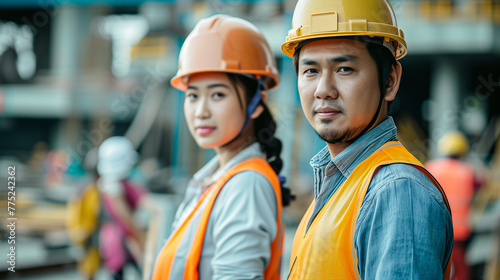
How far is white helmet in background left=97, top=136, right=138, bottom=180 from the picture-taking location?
15.7ft

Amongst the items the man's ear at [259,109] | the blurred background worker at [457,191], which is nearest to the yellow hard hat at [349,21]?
the man's ear at [259,109]

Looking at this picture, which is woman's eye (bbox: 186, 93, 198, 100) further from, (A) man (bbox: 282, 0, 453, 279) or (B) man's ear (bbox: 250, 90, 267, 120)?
(A) man (bbox: 282, 0, 453, 279)

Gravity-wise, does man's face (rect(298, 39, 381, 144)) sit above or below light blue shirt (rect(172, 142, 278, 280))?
above

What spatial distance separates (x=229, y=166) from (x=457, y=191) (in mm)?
4476

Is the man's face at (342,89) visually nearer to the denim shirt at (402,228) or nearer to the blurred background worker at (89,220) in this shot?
the denim shirt at (402,228)

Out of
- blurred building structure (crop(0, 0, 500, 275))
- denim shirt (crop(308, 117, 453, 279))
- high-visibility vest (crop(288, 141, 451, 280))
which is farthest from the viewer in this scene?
blurred building structure (crop(0, 0, 500, 275))

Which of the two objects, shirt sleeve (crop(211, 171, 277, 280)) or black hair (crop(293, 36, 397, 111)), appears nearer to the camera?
black hair (crop(293, 36, 397, 111))

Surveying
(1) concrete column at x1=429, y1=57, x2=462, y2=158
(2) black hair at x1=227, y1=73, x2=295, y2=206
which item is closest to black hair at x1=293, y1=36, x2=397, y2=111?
(2) black hair at x1=227, y1=73, x2=295, y2=206

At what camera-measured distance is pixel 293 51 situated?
153cm

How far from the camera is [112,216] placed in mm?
4691

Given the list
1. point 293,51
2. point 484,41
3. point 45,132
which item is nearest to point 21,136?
point 45,132

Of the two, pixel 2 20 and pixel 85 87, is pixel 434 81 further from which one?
pixel 2 20

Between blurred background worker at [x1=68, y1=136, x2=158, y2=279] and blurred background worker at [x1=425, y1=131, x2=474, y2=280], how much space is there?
3.40m

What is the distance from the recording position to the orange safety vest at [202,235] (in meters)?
1.75
